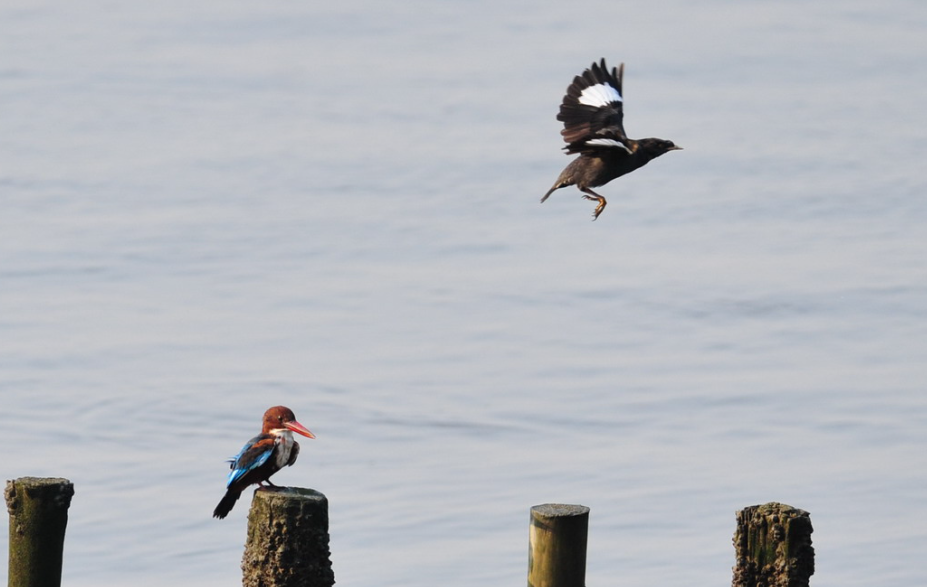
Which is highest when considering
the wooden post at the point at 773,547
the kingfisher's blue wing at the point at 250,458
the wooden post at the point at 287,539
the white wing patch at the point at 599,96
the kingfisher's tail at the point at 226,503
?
the white wing patch at the point at 599,96

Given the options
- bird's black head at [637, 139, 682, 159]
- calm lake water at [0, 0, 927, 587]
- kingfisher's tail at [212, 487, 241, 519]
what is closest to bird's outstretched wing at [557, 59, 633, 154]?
bird's black head at [637, 139, 682, 159]

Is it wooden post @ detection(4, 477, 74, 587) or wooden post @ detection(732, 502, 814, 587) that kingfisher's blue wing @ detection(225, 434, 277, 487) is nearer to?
wooden post @ detection(4, 477, 74, 587)

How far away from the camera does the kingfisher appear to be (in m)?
8.27

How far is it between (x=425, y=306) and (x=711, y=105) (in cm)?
887

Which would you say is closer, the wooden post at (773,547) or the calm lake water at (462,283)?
the wooden post at (773,547)

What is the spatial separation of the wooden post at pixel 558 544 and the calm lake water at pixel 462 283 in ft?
12.4

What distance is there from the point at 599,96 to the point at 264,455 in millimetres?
3995

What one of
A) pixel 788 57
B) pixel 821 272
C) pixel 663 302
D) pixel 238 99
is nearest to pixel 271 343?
pixel 663 302

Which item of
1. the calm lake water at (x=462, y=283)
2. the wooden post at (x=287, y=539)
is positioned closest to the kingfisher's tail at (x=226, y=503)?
the wooden post at (x=287, y=539)

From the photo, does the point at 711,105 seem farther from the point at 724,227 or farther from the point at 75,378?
the point at 75,378

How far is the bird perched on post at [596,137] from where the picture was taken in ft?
36.6

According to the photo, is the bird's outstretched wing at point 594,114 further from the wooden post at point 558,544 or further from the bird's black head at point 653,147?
the wooden post at point 558,544

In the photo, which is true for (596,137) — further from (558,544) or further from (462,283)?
(462,283)

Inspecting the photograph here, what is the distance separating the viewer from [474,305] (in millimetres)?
17453
